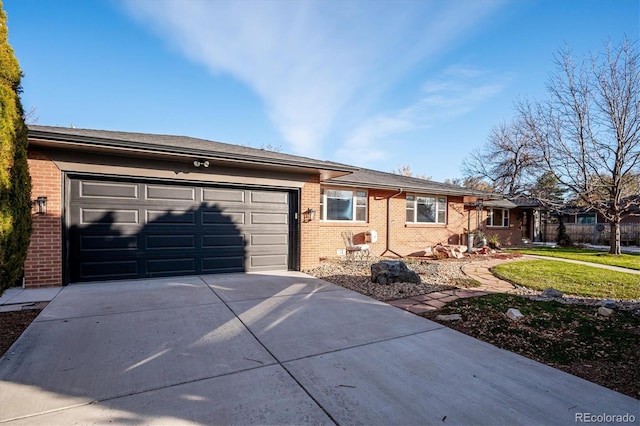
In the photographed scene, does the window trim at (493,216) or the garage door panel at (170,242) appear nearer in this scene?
the garage door panel at (170,242)

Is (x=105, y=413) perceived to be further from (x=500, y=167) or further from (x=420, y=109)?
(x=500, y=167)

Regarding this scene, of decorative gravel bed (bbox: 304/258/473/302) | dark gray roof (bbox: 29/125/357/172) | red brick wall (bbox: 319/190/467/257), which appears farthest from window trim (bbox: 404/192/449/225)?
dark gray roof (bbox: 29/125/357/172)

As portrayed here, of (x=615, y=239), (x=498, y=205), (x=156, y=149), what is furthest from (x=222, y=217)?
(x=615, y=239)

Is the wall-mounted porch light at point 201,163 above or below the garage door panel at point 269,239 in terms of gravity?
above

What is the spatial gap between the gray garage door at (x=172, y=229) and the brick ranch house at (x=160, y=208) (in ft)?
0.07

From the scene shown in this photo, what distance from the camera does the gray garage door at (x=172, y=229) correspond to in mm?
6301

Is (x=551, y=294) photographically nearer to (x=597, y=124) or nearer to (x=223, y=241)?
(x=223, y=241)

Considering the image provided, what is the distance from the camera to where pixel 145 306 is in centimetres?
472

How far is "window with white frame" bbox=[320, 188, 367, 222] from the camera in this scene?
35.6ft

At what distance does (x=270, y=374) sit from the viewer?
9.05 ft

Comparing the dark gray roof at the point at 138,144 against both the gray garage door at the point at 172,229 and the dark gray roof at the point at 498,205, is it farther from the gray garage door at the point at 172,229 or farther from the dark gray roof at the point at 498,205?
the dark gray roof at the point at 498,205

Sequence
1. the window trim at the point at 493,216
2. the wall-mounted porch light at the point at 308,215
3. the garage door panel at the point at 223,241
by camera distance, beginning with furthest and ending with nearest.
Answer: the window trim at the point at 493,216 → the wall-mounted porch light at the point at 308,215 → the garage door panel at the point at 223,241

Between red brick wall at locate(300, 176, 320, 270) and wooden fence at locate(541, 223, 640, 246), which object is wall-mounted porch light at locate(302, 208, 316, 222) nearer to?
red brick wall at locate(300, 176, 320, 270)

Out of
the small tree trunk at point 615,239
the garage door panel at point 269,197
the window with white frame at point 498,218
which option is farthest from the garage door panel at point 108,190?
the small tree trunk at point 615,239
